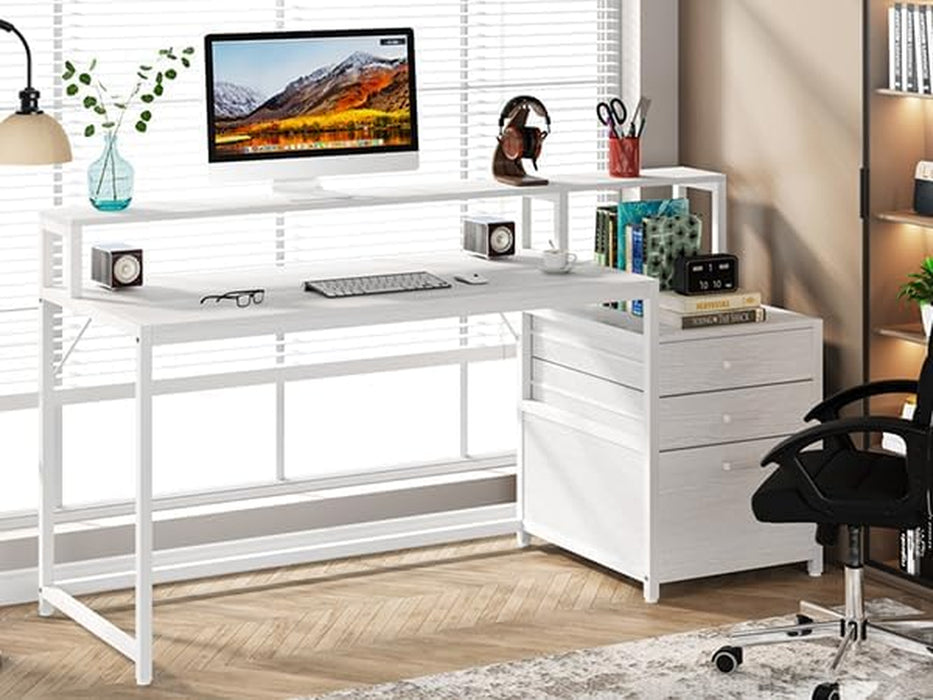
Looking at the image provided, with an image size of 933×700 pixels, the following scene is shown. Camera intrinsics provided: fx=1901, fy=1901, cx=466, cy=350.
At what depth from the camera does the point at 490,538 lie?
220 inches

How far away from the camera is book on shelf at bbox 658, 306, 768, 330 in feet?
16.3

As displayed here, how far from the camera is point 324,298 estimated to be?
15.0 feet

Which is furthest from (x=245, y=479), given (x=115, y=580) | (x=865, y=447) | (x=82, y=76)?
(x=865, y=447)

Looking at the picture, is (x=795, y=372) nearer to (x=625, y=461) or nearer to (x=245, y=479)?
(x=625, y=461)

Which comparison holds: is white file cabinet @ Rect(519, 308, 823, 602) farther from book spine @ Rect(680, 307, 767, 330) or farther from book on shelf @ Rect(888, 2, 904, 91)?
book on shelf @ Rect(888, 2, 904, 91)

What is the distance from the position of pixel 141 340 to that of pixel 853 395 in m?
1.67

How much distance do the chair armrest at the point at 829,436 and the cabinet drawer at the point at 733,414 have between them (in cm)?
72

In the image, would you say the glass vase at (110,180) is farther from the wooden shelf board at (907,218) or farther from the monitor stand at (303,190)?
the wooden shelf board at (907,218)

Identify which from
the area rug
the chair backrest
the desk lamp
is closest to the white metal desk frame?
the desk lamp

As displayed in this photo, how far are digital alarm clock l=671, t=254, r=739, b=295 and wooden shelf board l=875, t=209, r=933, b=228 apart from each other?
0.41m

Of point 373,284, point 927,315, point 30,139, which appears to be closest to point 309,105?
point 373,284

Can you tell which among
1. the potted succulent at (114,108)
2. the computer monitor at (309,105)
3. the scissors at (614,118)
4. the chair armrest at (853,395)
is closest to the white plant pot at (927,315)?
the chair armrest at (853,395)

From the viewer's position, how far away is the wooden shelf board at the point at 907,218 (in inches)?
190

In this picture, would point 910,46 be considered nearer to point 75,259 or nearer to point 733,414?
point 733,414
